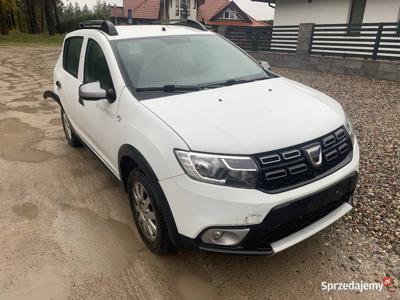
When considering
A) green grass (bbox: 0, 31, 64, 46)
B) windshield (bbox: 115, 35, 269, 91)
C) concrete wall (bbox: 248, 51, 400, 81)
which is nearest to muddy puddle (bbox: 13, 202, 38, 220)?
windshield (bbox: 115, 35, 269, 91)

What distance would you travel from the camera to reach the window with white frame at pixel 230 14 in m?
39.3

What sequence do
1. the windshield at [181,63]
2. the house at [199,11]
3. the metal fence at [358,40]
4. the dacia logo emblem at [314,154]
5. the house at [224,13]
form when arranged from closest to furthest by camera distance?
the dacia logo emblem at [314,154]
the windshield at [181,63]
the metal fence at [358,40]
the house at [199,11]
the house at [224,13]

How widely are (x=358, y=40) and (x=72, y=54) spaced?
902 cm

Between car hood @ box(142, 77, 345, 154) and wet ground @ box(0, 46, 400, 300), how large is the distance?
891 mm

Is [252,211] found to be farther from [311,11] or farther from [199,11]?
[199,11]

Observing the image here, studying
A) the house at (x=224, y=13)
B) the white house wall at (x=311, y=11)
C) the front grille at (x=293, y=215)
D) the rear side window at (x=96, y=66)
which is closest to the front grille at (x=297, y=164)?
the front grille at (x=293, y=215)

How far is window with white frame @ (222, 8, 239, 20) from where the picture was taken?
1547 inches

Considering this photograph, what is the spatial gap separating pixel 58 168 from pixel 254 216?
319cm

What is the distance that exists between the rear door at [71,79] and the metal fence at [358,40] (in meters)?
8.90

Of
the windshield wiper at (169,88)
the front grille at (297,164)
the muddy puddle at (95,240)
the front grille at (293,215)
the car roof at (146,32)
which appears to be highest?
the car roof at (146,32)

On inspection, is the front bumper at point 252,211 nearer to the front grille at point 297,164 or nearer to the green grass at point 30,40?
the front grille at point 297,164

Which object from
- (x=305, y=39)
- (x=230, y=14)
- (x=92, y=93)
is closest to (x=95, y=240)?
(x=92, y=93)

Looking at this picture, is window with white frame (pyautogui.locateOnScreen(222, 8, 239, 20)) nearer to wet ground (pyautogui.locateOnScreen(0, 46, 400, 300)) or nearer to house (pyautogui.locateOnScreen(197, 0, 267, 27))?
house (pyautogui.locateOnScreen(197, 0, 267, 27))

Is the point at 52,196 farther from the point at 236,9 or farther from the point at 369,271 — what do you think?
the point at 236,9
